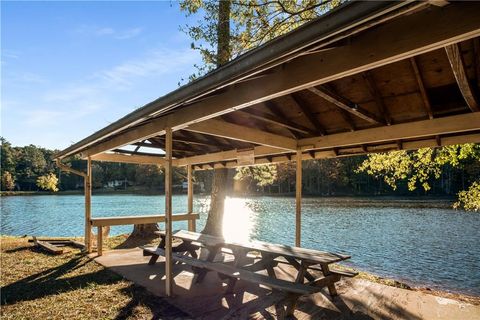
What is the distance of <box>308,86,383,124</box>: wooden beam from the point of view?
3178 mm

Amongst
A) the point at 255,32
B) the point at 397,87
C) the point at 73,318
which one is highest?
the point at 255,32

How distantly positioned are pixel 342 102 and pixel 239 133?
4.99 ft

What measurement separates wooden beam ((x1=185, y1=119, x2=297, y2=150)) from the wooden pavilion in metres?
0.02

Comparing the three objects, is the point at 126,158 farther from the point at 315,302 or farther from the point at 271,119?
the point at 315,302

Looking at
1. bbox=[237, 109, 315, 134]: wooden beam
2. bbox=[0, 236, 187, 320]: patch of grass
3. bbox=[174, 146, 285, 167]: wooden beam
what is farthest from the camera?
bbox=[174, 146, 285, 167]: wooden beam

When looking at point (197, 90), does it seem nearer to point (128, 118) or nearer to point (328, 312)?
point (128, 118)

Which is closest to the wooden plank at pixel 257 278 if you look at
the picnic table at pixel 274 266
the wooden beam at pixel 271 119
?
the picnic table at pixel 274 266

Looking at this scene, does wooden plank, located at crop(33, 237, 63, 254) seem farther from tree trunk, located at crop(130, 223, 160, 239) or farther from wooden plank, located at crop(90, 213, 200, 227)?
tree trunk, located at crop(130, 223, 160, 239)

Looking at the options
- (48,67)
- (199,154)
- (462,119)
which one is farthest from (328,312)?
(48,67)

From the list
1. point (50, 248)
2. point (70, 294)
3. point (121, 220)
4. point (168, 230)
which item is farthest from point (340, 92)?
point (50, 248)

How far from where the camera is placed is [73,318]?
3508mm

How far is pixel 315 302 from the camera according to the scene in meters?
3.85

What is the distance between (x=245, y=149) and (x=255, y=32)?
14.1ft

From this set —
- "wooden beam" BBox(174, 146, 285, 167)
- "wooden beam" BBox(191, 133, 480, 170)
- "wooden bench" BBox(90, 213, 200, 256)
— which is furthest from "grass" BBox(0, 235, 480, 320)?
"wooden beam" BBox(174, 146, 285, 167)
